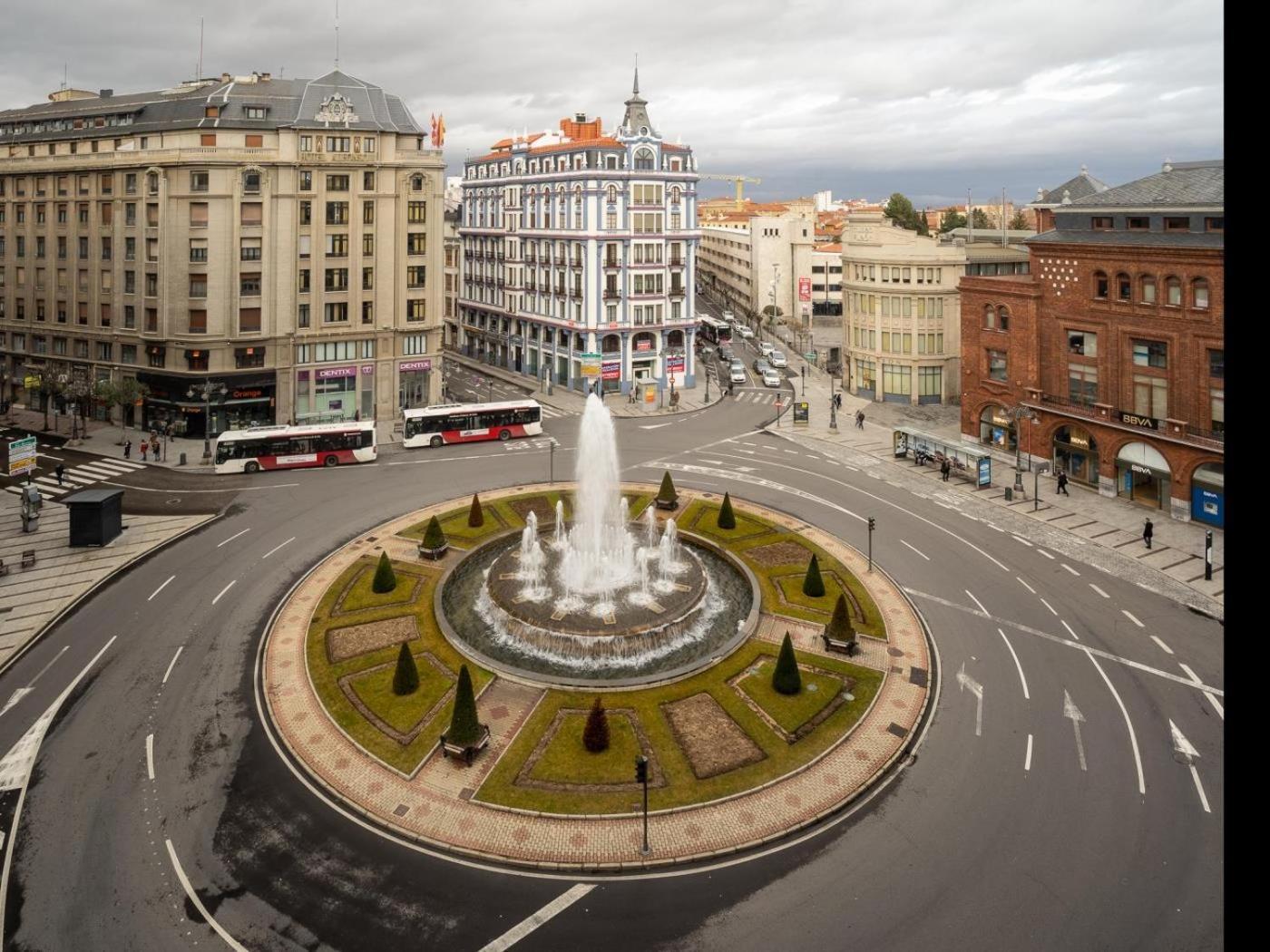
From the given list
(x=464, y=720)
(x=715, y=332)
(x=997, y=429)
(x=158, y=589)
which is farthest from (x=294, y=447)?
(x=715, y=332)

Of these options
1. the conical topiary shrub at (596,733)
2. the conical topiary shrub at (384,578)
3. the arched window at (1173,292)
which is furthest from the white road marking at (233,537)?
the arched window at (1173,292)

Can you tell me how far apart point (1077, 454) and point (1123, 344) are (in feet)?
28.5

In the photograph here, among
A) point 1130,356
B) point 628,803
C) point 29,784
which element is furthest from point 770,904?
point 1130,356

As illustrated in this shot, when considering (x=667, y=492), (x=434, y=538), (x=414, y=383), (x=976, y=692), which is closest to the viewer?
(x=976, y=692)

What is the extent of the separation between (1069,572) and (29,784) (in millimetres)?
47123

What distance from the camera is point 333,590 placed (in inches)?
1644

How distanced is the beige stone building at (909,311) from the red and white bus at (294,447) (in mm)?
54847

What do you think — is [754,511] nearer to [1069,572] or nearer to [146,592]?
[1069,572]

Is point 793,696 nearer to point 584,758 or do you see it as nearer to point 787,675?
point 787,675

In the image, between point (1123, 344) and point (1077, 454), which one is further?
point (1077, 454)

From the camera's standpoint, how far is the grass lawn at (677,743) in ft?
87.1

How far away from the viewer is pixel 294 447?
64750 millimetres

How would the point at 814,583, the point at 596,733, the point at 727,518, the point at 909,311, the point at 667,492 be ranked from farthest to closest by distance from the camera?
the point at 909,311, the point at 667,492, the point at 727,518, the point at 814,583, the point at 596,733

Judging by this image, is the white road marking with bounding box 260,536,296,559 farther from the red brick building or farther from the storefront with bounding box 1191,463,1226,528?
the storefront with bounding box 1191,463,1226,528
